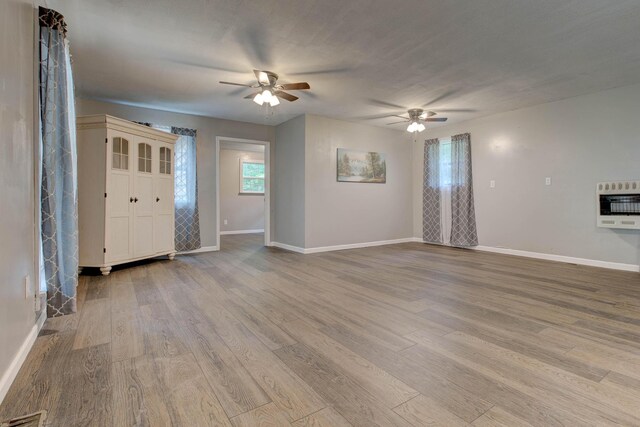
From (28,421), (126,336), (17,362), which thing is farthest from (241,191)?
(28,421)

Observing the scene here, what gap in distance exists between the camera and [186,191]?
5344 millimetres

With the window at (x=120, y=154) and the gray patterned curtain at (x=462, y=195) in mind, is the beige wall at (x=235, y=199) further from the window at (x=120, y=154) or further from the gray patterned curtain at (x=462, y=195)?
the gray patterned curtain at (x=462, y=195)

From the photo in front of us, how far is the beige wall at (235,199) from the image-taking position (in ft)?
27.1

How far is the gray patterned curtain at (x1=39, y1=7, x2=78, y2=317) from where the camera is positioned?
231 cm

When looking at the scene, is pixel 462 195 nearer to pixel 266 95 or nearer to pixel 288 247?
pixel 288 247

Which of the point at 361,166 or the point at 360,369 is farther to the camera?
the point at 361,166

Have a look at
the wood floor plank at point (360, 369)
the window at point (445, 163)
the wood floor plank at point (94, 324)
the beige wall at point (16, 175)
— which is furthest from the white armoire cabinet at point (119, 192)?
the window at point (445, 163)

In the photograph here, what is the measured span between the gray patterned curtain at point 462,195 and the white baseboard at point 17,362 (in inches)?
242

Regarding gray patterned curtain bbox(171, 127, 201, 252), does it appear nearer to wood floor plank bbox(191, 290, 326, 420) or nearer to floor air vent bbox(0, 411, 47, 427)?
wood floor plank bbox(191, 290, 326, 420)

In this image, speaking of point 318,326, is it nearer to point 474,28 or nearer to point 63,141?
point 63,141

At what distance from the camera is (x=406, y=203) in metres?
6.92

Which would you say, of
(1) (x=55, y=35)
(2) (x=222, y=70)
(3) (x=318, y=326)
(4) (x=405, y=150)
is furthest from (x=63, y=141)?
(4) (x=405, y=150)

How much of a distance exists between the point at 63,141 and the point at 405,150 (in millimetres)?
6036

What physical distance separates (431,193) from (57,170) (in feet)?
20.0
